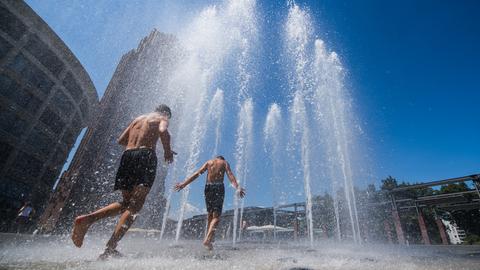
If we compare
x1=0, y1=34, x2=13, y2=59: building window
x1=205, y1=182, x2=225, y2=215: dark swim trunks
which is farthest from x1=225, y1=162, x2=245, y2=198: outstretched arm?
x1=0, y1=34, x2=13, y2=59: building window

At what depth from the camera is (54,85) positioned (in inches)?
925

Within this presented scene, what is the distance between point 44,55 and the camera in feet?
72.4

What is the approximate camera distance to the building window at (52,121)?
2317cm

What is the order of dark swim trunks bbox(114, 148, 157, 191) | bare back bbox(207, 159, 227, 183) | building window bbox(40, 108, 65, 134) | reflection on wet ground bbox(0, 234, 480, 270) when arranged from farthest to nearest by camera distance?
building window bbox(40, 108, 65, 134)
bare back bbox(207, 159, 227, 183)
dark swim trunks bbox(114, 148, 157, 191)
reflection on wet ground bbox(0, 234, 480, 270)

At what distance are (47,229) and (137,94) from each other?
18395mm

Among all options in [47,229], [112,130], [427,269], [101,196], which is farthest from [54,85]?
[427,269]

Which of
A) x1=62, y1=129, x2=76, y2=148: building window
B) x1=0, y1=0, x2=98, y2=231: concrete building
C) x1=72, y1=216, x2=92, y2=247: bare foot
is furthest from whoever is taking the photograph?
x1=62, y1=129, x2=76, y2=148: building window

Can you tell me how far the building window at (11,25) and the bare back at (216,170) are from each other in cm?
2498

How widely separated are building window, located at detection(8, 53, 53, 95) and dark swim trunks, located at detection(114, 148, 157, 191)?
25275 millimetres

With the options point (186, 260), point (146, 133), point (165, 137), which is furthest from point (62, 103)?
point (186, 260)

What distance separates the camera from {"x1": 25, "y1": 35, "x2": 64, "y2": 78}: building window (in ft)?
68.4

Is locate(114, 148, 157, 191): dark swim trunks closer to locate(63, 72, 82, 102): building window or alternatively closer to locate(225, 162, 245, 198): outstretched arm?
locate(225, 162, 245, 198): outstretched arm

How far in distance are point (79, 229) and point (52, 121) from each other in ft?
93.1

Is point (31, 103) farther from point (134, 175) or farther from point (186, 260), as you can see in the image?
point (186, 260)
